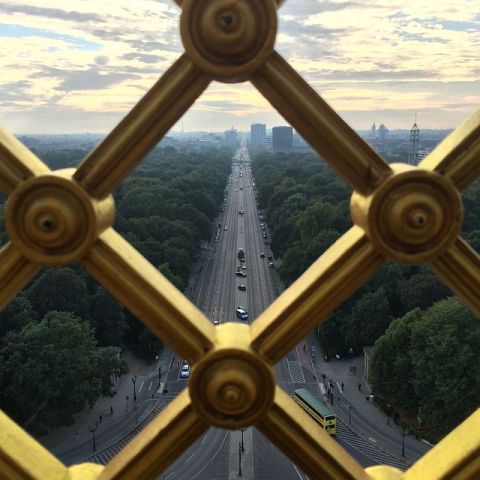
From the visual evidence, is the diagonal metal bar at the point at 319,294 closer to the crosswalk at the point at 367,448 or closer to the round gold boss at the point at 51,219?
the round gold boss at the point at 51,219

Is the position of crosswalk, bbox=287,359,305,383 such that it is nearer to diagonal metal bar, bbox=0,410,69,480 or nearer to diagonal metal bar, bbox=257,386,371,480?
diagonal metal bar, bbox=257,386,371,480

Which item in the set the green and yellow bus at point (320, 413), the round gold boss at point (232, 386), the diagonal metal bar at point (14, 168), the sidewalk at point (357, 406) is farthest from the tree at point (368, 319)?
the diagonal metal bar at point (14, 168)

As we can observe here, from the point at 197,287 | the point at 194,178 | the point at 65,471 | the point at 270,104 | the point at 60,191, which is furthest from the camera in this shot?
the point at 194,178

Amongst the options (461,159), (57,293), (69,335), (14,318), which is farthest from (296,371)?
(461,159)

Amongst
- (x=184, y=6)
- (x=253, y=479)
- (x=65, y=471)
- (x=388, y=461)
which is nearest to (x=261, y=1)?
(x=184, y=6)

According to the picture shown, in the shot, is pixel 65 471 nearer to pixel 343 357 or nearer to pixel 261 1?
pixel 261 1

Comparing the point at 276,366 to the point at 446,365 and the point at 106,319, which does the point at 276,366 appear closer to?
the point at 446,365
